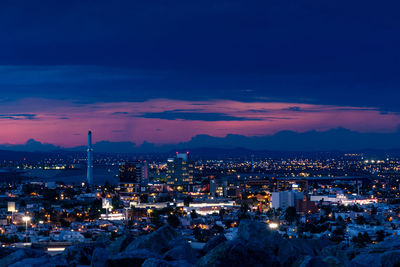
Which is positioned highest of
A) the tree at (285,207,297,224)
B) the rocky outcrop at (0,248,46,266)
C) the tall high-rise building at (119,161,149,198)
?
the rocky outcrop at (0,248,46,266)

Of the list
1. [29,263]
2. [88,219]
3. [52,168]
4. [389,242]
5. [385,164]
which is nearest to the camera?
[29,263]

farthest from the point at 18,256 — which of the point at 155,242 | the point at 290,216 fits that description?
the point at 290,216

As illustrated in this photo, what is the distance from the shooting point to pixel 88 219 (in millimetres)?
43188

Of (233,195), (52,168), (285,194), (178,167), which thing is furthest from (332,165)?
(285,194)

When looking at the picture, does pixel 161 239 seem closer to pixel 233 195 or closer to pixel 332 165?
pixel 233 195

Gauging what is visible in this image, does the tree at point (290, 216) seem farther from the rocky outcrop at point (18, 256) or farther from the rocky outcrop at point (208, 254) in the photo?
the rocky outcrop at point (18, 256)

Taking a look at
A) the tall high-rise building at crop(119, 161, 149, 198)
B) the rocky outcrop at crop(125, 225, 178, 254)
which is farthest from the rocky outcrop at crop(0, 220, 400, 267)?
the tall high-rise building at crop(119, 161, 149, 198)

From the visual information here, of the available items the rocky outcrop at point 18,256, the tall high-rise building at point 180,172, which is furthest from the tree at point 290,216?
the tall high-rise building at point 180,172

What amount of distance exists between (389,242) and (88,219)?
37.3 meters

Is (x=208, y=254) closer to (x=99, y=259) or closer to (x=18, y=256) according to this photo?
(x=99, y=259)

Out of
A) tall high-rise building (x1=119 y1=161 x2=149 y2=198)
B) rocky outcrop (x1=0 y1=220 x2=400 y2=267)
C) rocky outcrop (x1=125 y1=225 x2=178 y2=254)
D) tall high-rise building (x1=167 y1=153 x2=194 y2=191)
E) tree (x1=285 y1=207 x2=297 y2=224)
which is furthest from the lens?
tall high-rise building (x1=167 y1=153 x2=194 y2=191)

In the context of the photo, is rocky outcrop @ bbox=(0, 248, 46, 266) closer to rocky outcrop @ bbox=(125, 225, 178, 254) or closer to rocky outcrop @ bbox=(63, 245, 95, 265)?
rocky outcrop @ bbox=(63, 245, 95, 265)

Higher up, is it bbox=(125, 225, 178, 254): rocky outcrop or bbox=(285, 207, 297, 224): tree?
bbox=(125, 225, 178, 254): rocky outcrop

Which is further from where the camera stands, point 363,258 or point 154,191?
point 154,191
